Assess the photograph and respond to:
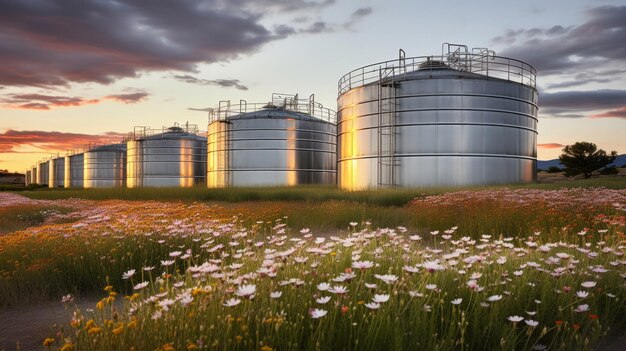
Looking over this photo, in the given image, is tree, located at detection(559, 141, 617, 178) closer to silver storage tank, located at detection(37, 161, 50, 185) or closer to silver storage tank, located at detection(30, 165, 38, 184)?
silver storage tank, located at detection(37, 161, 50, 185)

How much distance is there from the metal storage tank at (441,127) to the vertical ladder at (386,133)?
54 millimetres

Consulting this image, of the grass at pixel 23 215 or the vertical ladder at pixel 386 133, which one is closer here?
the grass at pixel 23 215

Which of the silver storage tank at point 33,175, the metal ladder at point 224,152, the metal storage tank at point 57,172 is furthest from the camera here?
the silver storage tank at point 33,175

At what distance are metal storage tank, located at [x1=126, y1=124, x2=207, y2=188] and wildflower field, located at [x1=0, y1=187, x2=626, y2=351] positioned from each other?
38.8 metres

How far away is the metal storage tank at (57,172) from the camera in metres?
87.4

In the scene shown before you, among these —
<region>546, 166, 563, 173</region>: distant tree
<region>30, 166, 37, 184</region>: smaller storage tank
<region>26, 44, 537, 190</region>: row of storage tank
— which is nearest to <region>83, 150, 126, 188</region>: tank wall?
<region>26, 44, 537, 190</region>: row of storage tank

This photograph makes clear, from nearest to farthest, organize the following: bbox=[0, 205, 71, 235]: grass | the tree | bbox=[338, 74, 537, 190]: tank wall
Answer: bbox=[0, 205, 71, 235]: grass, bbox=[338, 74, 537, 190]: tank wall, the tree

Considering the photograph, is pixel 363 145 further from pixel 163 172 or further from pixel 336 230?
pixel 163 172

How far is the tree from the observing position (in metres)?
46.8

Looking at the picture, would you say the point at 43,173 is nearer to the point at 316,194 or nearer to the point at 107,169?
the point at 107,169

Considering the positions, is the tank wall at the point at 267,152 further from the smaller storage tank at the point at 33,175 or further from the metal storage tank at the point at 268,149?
the smaller storage tank at the point at 33,175

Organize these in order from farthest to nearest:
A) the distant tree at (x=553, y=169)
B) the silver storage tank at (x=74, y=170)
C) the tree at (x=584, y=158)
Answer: the silver storage tank at (x=74, y=170)
the distant tree at (x=553, y=169)
the tree at (x=584, y=158)

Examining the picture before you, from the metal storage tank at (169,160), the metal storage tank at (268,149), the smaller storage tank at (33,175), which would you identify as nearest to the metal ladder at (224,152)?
the metal storage tank at (268,149)

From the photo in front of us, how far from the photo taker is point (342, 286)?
12.3ft
